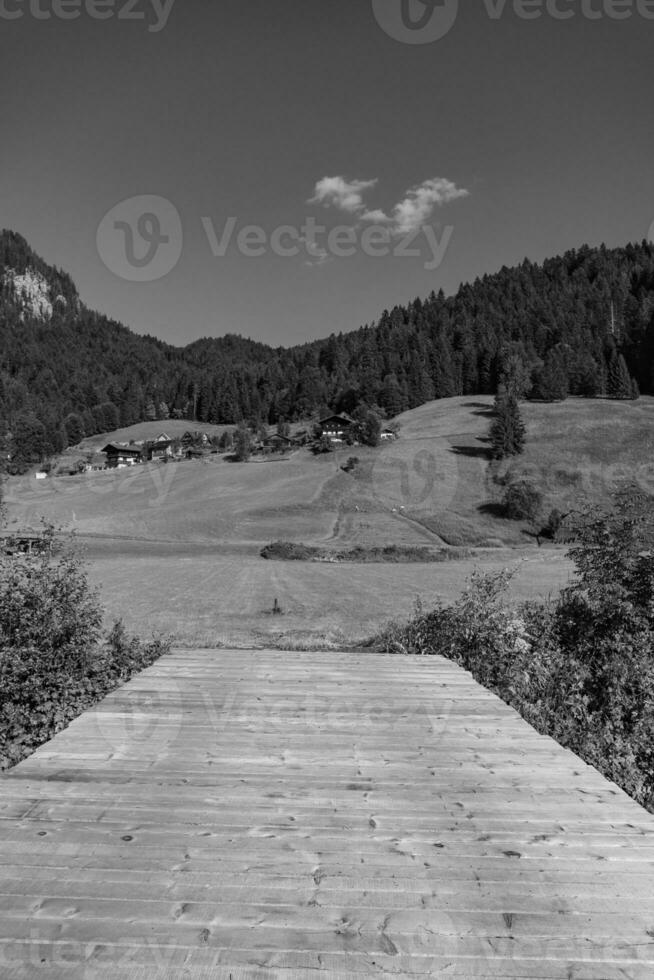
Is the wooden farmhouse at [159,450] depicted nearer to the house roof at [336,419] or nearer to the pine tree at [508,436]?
the house roof at [336,419]

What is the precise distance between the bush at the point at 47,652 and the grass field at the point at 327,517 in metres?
5.26

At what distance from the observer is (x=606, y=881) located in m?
3.29

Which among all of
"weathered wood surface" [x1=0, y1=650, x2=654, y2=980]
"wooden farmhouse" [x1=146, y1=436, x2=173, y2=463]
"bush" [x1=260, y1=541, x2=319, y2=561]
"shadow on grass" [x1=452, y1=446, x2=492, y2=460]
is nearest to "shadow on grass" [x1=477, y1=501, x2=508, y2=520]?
"shadow on grass" [x1=452, y1=446, x2=492, y2=460]

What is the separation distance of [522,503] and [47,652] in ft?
192

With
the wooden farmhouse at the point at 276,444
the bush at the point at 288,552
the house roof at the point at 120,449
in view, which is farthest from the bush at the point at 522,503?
the house roof at the point at 120,449

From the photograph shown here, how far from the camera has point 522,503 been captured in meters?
62.2

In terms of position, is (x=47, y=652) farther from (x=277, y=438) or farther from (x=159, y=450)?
(x=159, y=450)

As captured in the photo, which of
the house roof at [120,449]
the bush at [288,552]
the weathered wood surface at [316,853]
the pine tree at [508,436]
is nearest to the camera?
the weathered wood surface at [316,853]

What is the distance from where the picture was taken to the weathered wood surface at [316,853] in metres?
2.72

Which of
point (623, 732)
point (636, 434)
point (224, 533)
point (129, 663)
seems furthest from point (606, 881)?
point (636, 434)

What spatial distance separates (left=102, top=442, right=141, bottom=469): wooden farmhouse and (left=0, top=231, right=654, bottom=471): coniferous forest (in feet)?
42.8

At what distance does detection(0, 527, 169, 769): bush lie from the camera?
820 centimetres

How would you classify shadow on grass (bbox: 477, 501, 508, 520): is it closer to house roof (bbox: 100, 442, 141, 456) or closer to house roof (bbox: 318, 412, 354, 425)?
house roof (bbox: 318, 412, 354, 425)

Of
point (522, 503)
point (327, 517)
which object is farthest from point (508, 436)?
point (327, 517)
